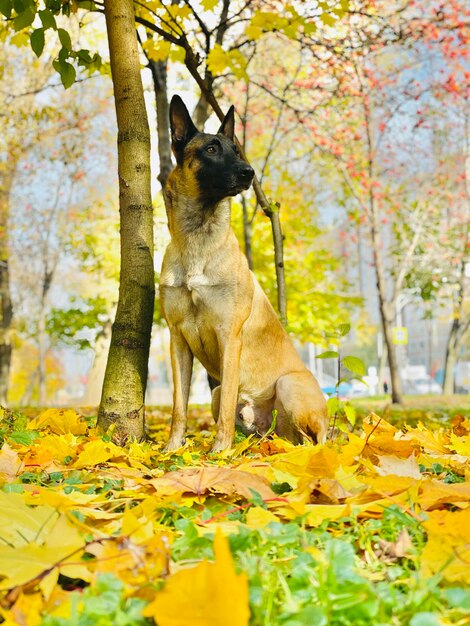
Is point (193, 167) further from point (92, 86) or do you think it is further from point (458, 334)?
point (458, 334)

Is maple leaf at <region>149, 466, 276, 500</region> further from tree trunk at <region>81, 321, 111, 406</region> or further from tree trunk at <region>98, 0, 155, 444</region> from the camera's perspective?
tree trunk at <region>81, 321, 111, 406</region>

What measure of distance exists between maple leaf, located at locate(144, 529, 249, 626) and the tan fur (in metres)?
2.56

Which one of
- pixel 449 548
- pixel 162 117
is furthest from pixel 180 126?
pixel 162 117

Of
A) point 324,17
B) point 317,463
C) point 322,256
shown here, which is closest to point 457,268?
point 322,256

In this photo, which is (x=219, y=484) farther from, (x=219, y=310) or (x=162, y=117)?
(x=162, y=117)

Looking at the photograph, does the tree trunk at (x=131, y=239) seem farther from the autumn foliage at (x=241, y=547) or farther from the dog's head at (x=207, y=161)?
the autumn foliage at (x=241, y=547)

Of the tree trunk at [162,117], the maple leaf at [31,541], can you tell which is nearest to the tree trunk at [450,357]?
the tree trunk at [162,117]

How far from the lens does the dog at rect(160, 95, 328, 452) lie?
3.92 m

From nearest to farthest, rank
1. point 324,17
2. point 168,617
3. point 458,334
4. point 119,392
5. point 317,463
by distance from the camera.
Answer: point 168,617 → point 317,463 → point 119,392 → point 324,17 → point 458,334

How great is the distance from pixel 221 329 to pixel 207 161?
110 cm

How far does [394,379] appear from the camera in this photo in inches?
587

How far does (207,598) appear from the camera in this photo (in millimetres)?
1175

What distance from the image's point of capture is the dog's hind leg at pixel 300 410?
398cm

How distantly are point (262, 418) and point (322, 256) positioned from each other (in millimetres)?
16258
